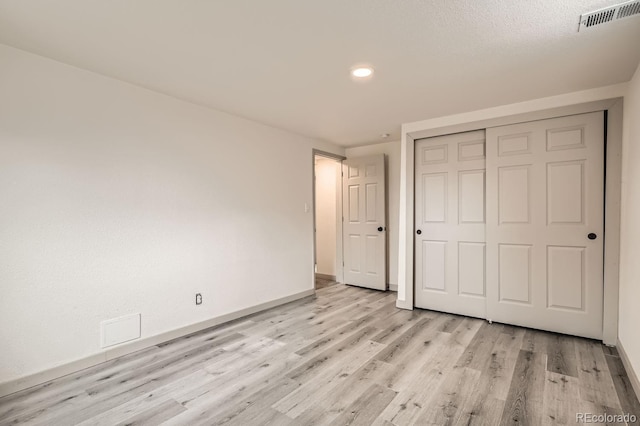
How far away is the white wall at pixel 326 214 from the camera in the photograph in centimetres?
573

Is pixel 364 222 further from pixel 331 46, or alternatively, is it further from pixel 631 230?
pixel 331 46

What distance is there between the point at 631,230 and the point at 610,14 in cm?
161

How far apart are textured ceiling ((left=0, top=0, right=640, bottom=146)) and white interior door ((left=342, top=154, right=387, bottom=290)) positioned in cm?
194

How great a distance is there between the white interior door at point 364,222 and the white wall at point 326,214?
1.45ft

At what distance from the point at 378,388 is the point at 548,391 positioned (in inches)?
45.2

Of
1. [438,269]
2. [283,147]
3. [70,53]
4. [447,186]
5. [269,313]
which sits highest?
[70,53]

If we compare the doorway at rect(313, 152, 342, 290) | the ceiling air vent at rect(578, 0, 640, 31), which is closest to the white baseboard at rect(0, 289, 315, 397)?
the doorway at rect(313, 152, 342, 290)

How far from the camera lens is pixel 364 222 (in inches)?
200

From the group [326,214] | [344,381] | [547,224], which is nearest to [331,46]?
[344,381]

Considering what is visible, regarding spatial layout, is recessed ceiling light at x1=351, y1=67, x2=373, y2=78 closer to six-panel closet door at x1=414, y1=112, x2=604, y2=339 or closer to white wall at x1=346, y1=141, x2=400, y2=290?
six-panel closet door at x1=414, y1=112, x2=604, y2=339

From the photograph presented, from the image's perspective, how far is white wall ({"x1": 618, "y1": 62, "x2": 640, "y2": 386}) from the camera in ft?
7.20

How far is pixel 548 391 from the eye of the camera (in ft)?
6.95

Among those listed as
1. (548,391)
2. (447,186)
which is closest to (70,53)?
(447,186)

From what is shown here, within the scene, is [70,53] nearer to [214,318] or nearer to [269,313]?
[214,318]
